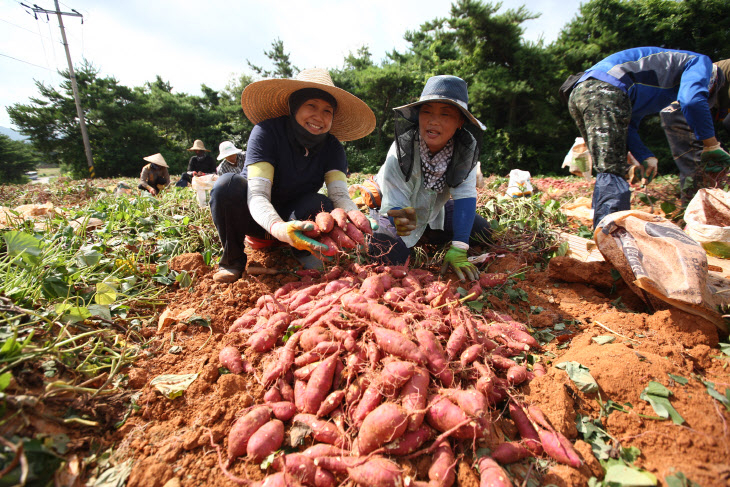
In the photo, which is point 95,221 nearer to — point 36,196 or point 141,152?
point 36,196

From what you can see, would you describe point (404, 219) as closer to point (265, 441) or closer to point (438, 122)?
point (438, 122)

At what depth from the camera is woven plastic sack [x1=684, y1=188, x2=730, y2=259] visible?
7.41 feet

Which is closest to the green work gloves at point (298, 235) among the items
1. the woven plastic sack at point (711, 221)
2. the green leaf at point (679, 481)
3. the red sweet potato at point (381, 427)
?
the red sweet potato at point (381, 427)

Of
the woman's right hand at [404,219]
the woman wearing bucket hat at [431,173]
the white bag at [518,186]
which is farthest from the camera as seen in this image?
the white bag at [518,186]

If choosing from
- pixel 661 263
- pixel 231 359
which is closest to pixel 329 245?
pixel 231 359

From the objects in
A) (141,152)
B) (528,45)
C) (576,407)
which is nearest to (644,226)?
(576,407)

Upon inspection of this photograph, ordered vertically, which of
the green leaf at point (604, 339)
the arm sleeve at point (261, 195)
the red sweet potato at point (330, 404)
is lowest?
the red sweet potato at point (330, 404)

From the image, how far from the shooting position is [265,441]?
1.20 metres

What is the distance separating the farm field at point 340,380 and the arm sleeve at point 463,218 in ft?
2.16

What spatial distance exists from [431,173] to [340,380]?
2076 mm

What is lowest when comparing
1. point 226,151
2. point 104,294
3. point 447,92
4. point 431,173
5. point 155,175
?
point 104,294

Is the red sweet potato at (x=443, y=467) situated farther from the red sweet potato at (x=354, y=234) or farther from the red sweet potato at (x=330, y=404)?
the red sweet potato at (x=354, y=234)

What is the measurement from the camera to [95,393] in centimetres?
124

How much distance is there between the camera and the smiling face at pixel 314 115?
2393mm
